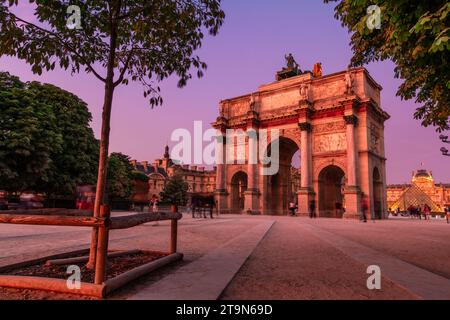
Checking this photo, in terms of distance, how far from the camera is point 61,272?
465 cm

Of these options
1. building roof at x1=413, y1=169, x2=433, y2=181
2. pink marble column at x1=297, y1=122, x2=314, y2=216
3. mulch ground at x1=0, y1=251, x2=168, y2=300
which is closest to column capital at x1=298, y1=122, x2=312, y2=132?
pink marble column at x1=297, y1=122, x2=314, y2=216

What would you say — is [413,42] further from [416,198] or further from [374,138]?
[416,198]

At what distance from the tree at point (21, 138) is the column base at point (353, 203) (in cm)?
2686

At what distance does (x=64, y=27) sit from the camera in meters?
5.32

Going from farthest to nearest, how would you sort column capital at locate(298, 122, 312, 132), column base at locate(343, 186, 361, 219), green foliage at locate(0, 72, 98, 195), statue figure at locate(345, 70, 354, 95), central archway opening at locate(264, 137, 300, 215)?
1. central archway opening at locate(264, 137, 300, 215)
2. column capital at locate(298, 122, 312, 132)
3. statue figure at locate(345, 70, 354, 95)
4. column base at locate(343, 186, 361, 219)
5. green foliage at locate(0, 72, 98, 195)

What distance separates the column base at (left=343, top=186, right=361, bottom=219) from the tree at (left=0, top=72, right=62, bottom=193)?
26863 millimetres

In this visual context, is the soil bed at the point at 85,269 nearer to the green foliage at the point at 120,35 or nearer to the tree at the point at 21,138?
the green foliage at the point at 120,35

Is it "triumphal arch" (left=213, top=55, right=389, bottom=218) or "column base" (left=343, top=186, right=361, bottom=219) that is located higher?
"triumphal arch" (left=213, top=55, right=389, bottom=218)

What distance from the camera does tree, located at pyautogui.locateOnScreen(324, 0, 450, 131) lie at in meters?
3.82

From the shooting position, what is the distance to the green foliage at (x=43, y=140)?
2075cm

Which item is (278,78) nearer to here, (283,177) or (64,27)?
(283,177)

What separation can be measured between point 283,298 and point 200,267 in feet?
6.59

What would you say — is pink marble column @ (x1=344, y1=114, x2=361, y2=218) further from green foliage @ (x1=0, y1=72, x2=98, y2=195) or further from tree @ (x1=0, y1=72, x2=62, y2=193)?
tree @ (x1=0, y1=72, x2=62, y2=193)
